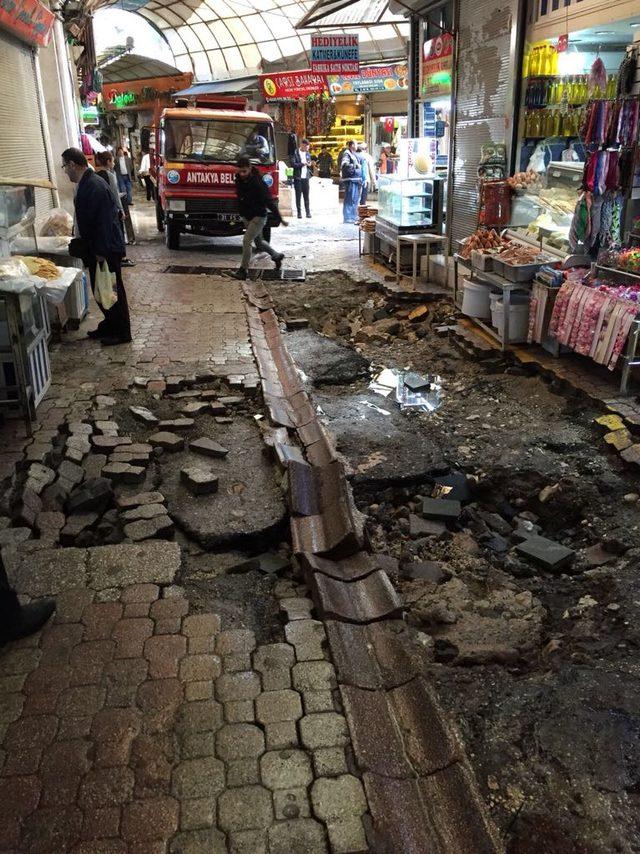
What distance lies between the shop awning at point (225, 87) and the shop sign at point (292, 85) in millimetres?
2474

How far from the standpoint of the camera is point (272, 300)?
10.9m

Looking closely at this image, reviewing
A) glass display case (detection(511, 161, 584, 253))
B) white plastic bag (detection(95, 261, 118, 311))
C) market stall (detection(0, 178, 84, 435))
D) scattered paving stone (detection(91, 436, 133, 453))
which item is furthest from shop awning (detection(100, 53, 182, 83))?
scattered paving stone (detection(91, 436, 133, 453))

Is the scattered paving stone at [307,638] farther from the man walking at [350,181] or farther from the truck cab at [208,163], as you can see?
the man walking at [350,181]

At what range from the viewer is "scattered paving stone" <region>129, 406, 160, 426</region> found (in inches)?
226

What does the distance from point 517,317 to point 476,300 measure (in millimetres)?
935

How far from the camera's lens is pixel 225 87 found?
2698 cm

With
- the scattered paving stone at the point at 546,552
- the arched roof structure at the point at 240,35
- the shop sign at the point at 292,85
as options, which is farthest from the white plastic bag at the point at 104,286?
the shop sign at the point at 292,85

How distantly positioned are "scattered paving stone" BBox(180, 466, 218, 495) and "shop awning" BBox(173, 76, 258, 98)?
2443 centimetres

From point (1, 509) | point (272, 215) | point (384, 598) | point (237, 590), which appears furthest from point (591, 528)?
point (272, 215)

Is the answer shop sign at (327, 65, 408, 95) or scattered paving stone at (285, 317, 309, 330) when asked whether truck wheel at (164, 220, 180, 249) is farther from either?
shop sign at (327, 65, 408, 95)

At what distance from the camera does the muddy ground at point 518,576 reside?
8.80 feet

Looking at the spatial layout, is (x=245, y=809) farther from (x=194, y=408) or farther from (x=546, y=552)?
(x=194, y=408)

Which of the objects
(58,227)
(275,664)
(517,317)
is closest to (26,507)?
(275,664)

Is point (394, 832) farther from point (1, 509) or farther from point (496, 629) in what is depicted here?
point (1, 509)
